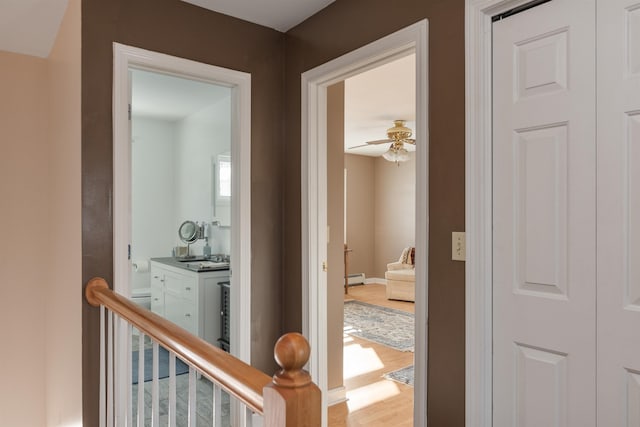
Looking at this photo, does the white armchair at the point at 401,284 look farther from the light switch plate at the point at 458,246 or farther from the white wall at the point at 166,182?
the light switch plate at the point at 458,246

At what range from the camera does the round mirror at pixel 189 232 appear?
4895 millimetres

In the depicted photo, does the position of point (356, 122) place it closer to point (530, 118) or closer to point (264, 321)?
point (264, 321)

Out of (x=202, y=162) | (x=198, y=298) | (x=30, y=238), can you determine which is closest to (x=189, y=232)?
(x=202, y=162)

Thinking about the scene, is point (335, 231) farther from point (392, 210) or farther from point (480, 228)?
point (392, 210)

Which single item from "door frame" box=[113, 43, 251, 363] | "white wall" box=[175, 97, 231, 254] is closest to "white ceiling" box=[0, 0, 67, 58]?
"door frame" box=[113, 43, 251, 363]

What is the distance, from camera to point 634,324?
134cm

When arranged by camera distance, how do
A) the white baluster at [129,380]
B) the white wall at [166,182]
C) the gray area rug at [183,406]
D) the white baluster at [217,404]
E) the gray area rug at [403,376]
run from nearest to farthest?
the white baluster at [217,404] → the white baluster at [129,380] → the gray area rug at [183,406] → the gray area rug at [403,376] → the white wall at [166,182]

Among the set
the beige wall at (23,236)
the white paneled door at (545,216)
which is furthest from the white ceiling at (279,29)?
the white paneled door at (545,216)

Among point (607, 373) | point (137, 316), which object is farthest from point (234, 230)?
point (607, 373)

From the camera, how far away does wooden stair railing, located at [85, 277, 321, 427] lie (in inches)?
29.2

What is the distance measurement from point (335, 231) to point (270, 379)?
93.8 inches

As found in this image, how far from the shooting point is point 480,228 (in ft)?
5.58

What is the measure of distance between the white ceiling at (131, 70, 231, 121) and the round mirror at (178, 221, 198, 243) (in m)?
1.31

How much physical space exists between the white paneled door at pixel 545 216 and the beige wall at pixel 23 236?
115 inches
